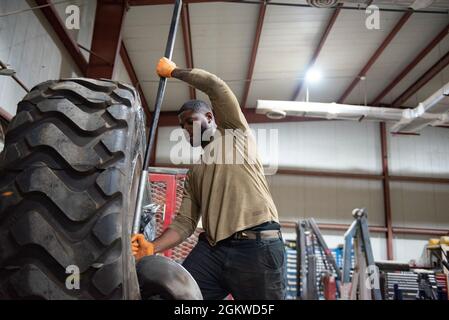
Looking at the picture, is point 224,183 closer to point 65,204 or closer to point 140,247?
point 140,247

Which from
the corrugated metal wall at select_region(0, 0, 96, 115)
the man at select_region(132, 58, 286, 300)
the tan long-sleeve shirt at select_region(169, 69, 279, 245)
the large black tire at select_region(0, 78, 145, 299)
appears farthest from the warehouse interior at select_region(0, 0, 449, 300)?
the large black tire at select_region(0, 78, 145, 299)

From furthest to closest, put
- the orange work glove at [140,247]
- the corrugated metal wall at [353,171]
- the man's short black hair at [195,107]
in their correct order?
the corrugated metal wall at [353,171] < the man's short black hair at [195,107] < the orange work glove at [140,247]

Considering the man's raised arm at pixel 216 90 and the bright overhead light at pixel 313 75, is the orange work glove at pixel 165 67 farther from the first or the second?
the bright overhead light at pixel 313 75

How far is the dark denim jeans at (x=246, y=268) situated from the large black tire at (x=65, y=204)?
1.41 metres

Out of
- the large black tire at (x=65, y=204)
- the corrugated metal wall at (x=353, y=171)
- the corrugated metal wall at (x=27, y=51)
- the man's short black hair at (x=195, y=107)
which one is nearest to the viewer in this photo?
the large black tire at (x=65, y=204)

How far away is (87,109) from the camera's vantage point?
1.20 metres

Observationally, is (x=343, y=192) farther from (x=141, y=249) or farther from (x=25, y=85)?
(x=141, y=249)

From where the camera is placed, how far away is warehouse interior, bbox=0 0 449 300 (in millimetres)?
6820

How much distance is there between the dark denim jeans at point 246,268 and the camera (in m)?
2.41

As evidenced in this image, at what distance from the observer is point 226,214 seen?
2516 mm

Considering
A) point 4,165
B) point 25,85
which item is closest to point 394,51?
point 25,85

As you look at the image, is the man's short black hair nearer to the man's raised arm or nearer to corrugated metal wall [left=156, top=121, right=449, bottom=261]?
the man's raised arm

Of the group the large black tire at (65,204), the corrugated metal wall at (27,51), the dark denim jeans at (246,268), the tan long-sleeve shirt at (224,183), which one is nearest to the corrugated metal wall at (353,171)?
the corrugated metal wall at (27,51)

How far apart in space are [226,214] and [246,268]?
356mm
